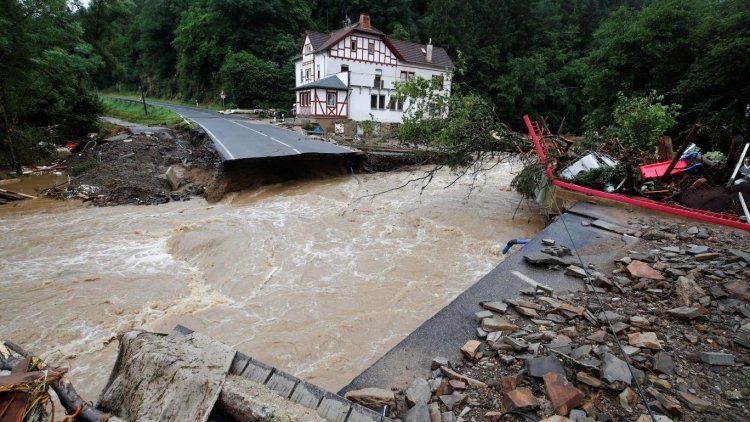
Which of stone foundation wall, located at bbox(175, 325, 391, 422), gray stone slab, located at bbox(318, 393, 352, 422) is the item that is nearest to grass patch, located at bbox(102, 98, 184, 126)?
stone foundation wall, located at bbox(175, 325, 391, 422)

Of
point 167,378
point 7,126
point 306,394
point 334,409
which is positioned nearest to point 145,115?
point 7,126

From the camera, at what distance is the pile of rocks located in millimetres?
3086

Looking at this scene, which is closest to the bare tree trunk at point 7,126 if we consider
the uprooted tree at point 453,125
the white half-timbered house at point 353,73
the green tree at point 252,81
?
the white half-timbered house at point 353,73

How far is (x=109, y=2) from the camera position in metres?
34.3

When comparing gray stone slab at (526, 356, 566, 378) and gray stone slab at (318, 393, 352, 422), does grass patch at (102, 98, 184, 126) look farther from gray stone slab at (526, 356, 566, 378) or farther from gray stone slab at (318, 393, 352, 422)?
gray stone slab at (526, 356, 566, 378)

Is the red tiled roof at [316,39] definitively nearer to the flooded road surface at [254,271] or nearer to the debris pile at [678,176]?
the flooded road surface at [254,271]

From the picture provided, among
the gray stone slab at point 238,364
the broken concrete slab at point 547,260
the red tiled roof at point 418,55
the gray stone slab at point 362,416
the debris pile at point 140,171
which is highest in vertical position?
the red tiled roof at point 418,55

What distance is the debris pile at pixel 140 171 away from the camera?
45.3 feet

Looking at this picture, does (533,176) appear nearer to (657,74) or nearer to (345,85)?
(657,74)

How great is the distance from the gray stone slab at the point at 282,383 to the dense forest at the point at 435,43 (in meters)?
9.56

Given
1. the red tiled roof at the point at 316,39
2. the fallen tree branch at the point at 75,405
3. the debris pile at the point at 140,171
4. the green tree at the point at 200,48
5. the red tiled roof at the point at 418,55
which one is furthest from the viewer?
the green tree at the point at 200,48

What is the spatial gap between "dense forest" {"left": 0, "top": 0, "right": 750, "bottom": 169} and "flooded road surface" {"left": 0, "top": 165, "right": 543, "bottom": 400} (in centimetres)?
483

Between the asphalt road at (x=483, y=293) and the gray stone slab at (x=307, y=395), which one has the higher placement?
the gray stone slab at (x=307, y=395)

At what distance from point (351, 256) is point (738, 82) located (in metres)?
20.3
